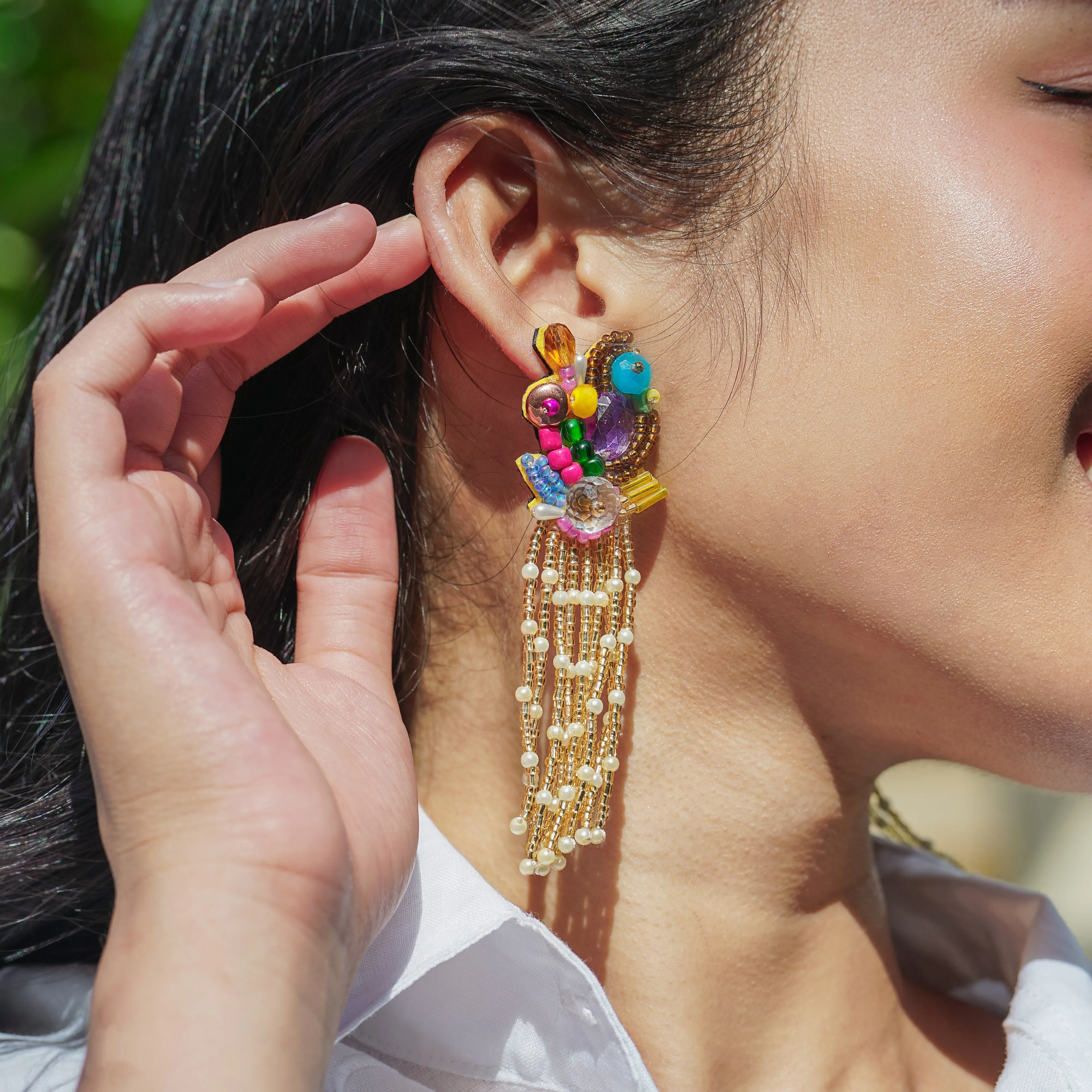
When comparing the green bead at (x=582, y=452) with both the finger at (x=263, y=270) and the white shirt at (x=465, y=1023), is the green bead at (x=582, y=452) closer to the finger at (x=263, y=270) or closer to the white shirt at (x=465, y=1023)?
the finger at (x=263, y=270)

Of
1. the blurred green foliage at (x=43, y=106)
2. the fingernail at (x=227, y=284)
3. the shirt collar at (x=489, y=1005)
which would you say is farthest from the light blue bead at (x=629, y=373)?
the blurred green foliage at (x=43, y=106)

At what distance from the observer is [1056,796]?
3895mm

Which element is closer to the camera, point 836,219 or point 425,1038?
point 836,219

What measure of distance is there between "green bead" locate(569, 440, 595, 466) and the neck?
0.14 meters

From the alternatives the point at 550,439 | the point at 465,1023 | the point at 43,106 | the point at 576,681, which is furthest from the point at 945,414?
the point at 43,106

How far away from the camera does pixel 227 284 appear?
1201 mm

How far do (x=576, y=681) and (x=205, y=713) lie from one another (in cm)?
55

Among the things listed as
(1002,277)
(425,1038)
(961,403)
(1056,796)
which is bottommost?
(1056,796)

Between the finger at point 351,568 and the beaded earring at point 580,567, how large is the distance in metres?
0.20

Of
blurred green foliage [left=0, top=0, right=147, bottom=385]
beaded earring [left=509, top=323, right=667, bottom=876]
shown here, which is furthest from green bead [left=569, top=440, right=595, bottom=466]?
blurred green foliage [left=0, top=0, right=147, bottom=385]

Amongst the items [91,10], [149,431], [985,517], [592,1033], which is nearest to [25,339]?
[149,431]

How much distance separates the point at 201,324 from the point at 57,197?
1612 millimetres

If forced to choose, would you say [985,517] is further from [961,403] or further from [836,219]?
[836,219]

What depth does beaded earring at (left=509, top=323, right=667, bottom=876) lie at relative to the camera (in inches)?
53.7
